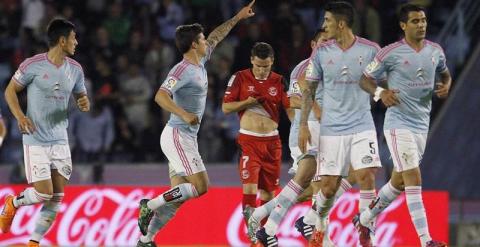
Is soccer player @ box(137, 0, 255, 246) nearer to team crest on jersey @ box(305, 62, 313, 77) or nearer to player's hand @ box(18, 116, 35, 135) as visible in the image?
team crest on jersey @ box(305, 62, 313, 77)

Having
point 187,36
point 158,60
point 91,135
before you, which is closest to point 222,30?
point 187,36

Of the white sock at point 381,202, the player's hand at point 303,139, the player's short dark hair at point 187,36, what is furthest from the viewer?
the player's short dark hair at point 187,36

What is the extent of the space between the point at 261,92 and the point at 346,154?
75.2 inches

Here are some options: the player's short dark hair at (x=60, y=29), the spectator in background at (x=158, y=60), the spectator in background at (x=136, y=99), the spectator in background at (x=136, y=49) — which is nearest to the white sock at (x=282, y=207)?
the player's short dark hair at (x=60, y=29)

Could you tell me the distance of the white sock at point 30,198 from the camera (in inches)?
559

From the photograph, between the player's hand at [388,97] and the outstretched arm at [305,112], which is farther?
the player's hand at [388,97]

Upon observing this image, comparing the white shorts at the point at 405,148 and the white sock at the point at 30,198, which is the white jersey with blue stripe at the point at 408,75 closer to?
the white shorts at the point at 405,148

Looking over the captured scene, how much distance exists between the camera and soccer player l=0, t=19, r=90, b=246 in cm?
1419

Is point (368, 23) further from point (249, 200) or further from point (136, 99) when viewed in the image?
point (249, 200)

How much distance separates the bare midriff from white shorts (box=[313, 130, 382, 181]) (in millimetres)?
1756

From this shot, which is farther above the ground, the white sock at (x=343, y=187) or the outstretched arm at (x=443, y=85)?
the outstretched arm at (x=443, y=85)

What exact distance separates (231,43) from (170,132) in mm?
7630

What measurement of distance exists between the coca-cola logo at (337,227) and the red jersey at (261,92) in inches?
123

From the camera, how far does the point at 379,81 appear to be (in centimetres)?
1434
